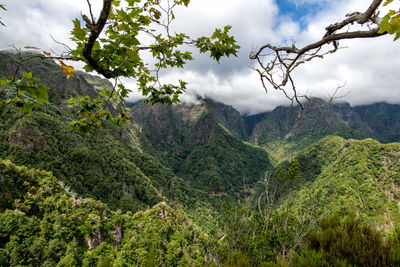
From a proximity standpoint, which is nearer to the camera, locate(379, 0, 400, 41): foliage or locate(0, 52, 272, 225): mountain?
locate(379, 0, 400, 41): foliage

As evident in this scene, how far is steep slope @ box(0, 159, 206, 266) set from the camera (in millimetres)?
32844

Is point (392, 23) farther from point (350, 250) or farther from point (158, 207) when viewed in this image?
point (158, 207)

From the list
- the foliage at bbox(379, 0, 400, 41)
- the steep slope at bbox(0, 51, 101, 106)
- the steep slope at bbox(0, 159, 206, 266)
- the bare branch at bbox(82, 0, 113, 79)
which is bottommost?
the steep slope at bbox(0, 159, 206, 266)

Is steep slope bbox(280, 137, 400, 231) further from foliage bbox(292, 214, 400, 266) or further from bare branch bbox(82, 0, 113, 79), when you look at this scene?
bare branch bbox(82, 0, 113, 79)

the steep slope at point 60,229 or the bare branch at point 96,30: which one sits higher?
the bare branch at point 96,30

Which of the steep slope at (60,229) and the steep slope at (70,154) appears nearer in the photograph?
the steep slope at (60,229)

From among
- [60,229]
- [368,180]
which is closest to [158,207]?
[60,229]

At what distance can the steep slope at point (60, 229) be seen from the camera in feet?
108

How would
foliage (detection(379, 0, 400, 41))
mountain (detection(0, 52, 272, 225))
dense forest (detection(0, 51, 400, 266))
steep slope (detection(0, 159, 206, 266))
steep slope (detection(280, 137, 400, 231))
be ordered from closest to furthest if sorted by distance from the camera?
foliage (detection(379, 0, 400, 41)) < dense forest (detection(0, 51, 400, 266)) < steep slope (detection(0, 159, 206, 266)) < steep slope (detection(280, 137, 400, 231)) < mountain (detection(0, 52, 272, 225))

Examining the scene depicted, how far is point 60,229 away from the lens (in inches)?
1531

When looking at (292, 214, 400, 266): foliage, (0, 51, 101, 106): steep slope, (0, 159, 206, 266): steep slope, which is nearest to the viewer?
(292, 214, 400, 266): foliage

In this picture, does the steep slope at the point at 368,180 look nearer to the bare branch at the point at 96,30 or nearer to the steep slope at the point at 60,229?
the steep slope at the point at 60,229

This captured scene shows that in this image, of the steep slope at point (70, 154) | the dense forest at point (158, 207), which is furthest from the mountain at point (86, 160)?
the dense forest at point (158, 207)

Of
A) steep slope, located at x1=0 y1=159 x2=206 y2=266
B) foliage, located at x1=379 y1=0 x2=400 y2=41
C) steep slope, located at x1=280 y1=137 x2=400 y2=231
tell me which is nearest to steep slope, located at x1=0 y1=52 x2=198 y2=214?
steep slope, located at x1=0 y1=159 x2=206 y2=266
